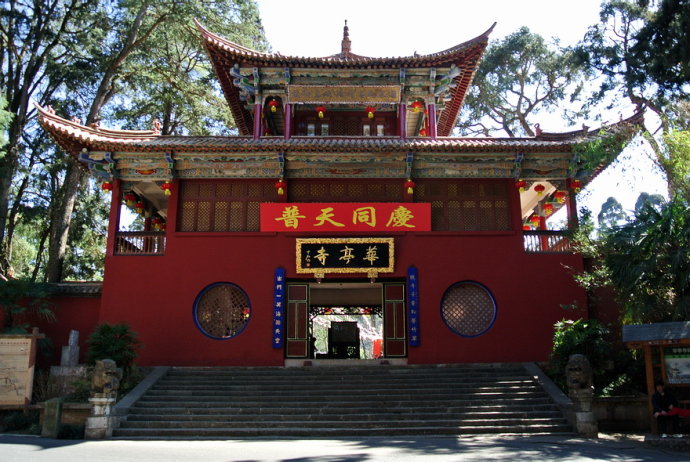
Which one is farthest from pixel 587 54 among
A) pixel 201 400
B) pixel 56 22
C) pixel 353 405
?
pixel 56 22

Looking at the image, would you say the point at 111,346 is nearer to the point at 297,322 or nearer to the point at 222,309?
the point at 222,309

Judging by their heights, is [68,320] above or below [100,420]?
above

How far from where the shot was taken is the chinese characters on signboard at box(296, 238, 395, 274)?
12023mm

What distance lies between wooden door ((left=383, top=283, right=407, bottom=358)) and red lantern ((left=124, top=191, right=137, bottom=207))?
20.0ft

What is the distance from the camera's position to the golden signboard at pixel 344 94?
13.6 metres

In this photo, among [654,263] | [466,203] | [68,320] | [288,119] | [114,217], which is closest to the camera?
[654,263]

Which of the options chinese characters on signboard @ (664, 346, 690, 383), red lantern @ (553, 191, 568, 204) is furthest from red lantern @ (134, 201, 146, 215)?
chinese characters on signboard @ (664, 346, 690, 383)

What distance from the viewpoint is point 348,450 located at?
7.21m

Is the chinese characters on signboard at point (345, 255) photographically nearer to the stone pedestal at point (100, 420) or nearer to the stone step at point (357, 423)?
the stone step at point (357, 423)

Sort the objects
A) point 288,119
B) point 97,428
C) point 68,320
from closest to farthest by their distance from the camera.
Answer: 1. point 97,428
2. point 68,320
3. point 288,119

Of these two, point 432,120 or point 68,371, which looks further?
point 432,120

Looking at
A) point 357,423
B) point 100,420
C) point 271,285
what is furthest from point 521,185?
point 100,420

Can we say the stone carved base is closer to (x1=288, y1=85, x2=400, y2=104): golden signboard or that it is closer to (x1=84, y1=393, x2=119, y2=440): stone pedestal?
(x1=84, y1=393, x2=119, y2=440): stone pedestal

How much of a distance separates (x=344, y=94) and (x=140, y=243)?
5682 millimetres
